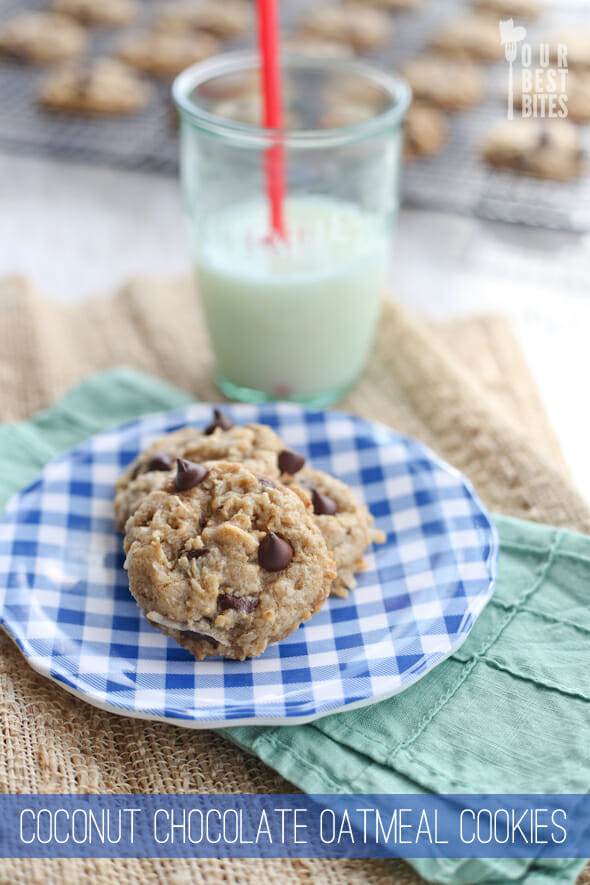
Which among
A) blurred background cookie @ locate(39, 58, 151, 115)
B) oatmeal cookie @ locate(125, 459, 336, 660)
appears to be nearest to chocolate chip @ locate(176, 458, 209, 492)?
oatmeal cookie @ locate(125, 459, 336, 660)

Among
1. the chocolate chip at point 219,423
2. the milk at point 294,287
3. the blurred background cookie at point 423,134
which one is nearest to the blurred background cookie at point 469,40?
the blurred background cookie at point 423,134

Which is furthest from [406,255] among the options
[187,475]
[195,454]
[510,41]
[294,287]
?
[187,475]

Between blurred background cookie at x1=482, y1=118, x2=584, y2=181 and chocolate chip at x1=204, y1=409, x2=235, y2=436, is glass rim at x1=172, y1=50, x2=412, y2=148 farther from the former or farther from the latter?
blurred background cookie at x1=482, y1=118, x2=584, y2=181

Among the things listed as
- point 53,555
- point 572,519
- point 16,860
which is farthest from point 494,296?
point 16,860

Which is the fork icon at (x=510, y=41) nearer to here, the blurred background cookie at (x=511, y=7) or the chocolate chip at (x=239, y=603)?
the blurred background cookie at (x=511, y=7)

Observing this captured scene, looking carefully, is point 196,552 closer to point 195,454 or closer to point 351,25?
point 195,454

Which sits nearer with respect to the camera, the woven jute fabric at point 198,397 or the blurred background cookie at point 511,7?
the woven jute fabric at point 198,397
